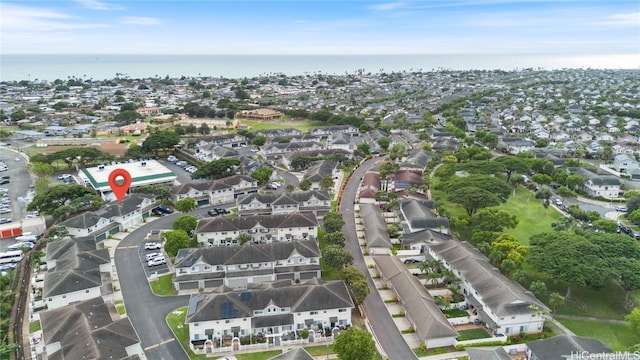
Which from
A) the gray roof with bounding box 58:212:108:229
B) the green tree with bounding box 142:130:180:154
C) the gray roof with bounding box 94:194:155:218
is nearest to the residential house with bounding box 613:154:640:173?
the gray roof with bounding box 94:194:155:218

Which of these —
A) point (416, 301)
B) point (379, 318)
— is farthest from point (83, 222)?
point (416, 301)

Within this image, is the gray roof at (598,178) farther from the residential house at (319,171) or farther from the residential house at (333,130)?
the residential house at (333,130)

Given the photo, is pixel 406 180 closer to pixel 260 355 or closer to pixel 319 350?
pixel 319 350

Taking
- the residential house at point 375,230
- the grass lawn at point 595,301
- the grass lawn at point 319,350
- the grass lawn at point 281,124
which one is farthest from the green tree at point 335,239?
the grass lawn at point 281,124

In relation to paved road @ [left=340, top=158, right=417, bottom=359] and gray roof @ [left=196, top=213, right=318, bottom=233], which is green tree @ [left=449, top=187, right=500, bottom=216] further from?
gray roof @ [left=196, top=213, right=318, bottom=233]

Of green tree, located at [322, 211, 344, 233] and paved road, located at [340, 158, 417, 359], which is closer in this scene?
paved road, located at [340, 158, 417, 359]

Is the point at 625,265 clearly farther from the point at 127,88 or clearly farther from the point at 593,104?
the point at 127,88
